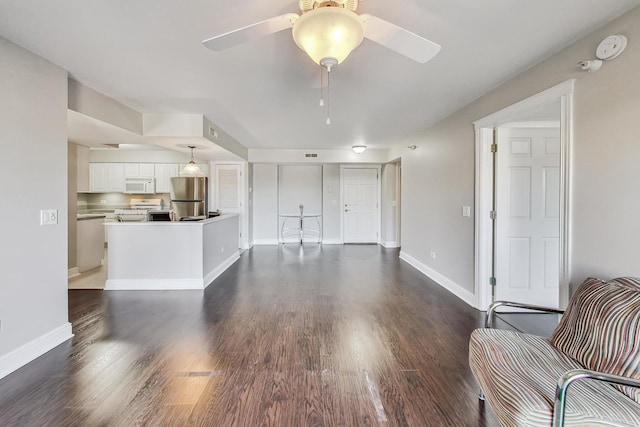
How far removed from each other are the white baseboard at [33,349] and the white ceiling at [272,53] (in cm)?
219

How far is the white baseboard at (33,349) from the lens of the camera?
200 centimetres

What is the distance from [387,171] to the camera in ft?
23.8

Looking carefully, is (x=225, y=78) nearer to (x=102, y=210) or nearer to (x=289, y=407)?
(x=289, y=407)

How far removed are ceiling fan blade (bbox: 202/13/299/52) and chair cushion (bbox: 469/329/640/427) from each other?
1.97m

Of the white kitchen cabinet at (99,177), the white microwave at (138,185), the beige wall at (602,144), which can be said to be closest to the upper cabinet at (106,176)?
the white kitchen cabinet at (99,177)

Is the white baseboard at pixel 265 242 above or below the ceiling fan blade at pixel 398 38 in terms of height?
below

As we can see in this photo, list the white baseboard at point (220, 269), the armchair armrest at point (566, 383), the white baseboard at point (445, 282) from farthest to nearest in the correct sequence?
the white baseboard at point (220, 269), the white baseboard at point (445, 282), the armchair armrest at point (566, 383)

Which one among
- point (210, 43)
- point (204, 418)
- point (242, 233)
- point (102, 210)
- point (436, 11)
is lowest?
point (204, 418)

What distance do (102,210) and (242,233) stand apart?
143 inches

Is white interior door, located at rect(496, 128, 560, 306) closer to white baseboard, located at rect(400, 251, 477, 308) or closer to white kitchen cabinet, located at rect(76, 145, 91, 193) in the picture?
white baseboard, located at rect(400, 251, 477, 308)

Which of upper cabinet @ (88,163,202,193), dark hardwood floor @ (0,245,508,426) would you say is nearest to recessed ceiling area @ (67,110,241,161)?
dark hardwood floor @ (0,245,508,426)

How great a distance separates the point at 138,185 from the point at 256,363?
645 cm

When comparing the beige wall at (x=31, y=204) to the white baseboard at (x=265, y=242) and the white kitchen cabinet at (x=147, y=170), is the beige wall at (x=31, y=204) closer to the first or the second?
the white kitchen cabinet at (x=147, y=170)

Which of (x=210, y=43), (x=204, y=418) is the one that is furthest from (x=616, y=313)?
(x=210, y=43)
